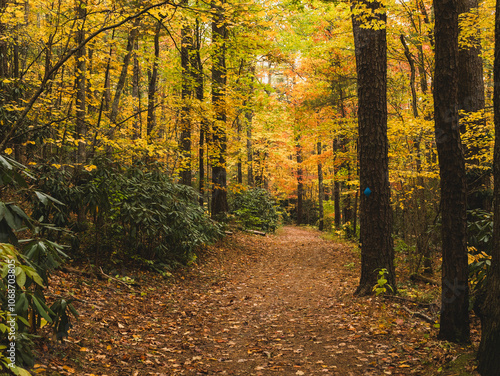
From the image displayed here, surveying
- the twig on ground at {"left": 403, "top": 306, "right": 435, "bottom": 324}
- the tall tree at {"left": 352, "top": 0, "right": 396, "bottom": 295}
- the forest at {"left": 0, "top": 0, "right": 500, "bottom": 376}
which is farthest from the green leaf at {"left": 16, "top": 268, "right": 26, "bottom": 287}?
the tall tree at {"left": 352, "top": 0, "right": 396, "bottom": 295}

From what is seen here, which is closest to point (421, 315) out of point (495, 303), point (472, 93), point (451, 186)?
point (451, 186)

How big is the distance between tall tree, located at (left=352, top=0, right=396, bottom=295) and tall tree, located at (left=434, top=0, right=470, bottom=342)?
2.13m

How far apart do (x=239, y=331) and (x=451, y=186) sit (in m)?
3.67

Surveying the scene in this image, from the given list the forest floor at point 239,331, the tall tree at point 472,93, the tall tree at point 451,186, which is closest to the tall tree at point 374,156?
the forest floor at point 239,331

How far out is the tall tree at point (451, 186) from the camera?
3.54 m

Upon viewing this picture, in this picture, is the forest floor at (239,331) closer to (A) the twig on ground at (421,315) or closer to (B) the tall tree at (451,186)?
(A) the twig on ground at (421,315)

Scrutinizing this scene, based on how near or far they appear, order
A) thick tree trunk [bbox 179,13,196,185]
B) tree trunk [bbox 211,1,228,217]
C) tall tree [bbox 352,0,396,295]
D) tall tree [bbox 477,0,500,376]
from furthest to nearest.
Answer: tree trunk [bbox 211,1,228,217] < thick tree trunk [bbox 179,13,196,185] < tall tree [bbox 352,0,396,295] < tall tree [bbox 477,0,500,376]

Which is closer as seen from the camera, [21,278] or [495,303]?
[21,278]

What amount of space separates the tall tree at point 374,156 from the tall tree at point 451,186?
2.13 metres

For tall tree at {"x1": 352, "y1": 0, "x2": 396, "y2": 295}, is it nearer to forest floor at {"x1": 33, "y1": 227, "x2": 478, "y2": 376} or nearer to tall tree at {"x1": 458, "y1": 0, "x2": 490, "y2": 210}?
forest floor at {"x1": 33, "y1": 227, "x2": 478, "y2": 376}

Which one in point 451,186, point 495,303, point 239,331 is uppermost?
point 451,186

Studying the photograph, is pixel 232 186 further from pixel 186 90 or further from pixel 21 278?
pixel 21 278

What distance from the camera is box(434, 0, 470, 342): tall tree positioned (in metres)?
3.54

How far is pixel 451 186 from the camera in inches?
140
